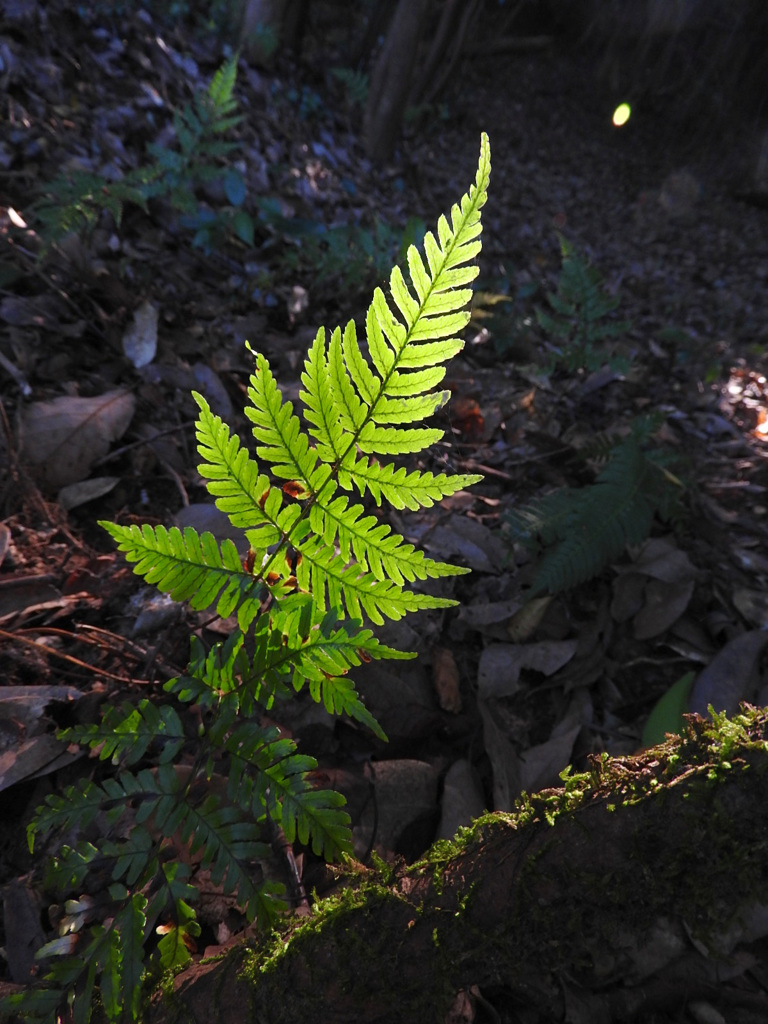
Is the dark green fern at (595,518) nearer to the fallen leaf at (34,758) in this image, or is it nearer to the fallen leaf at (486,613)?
the fallen leaf at (486,613)

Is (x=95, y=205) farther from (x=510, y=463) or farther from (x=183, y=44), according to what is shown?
(x=183, y=44)

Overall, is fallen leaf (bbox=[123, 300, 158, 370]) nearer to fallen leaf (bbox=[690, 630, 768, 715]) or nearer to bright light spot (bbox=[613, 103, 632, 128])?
fallen leaf (bbox=[690, 630, 768, 715])

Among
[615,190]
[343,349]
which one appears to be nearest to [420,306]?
→ [343,349]

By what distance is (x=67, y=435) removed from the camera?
2.30 metres

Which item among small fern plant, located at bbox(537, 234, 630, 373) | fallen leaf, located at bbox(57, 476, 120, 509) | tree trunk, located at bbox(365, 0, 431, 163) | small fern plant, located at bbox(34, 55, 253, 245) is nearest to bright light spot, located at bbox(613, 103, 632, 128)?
tree trunk, located at bbox(365, 0, 431, 163)

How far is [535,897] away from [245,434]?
6.87ft

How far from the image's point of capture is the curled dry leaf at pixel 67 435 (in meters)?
2.25

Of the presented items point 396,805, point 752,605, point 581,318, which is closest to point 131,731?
point 396,805

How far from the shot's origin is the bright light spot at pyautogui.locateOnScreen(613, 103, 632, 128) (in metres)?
8.77

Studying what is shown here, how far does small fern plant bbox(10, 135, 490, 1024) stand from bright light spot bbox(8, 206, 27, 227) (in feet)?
8.25

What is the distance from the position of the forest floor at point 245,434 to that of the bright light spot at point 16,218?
14 mm

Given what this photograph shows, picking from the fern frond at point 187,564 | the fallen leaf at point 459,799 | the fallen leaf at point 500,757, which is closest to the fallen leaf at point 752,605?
the fallen leaf at point 500,757

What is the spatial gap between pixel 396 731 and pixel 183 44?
6.56 m

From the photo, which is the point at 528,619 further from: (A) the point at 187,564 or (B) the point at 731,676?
(A) the point at 187,564
